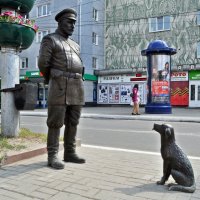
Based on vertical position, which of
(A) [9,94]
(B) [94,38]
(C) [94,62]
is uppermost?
(B) [94,38]

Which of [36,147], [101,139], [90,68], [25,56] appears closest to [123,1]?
[90,68]

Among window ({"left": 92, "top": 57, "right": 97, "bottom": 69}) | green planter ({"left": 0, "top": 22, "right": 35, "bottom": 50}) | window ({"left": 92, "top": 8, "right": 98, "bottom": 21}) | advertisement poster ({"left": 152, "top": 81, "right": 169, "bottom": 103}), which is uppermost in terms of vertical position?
window ({"left": 92, "top": 8, "right": 98, "bottom": 21})

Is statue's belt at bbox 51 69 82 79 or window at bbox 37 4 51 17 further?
window at bbox 37 4 51 17

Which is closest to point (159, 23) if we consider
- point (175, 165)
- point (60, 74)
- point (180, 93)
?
point (180, 93)

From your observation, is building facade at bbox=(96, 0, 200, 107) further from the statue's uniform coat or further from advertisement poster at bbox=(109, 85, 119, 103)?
the statue's uniform coat

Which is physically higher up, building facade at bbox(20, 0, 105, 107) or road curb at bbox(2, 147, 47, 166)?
building facade at bbox(20, 0, 105, 107)

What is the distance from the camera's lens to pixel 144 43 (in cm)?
3053

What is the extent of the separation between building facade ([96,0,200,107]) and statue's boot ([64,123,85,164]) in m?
22.5

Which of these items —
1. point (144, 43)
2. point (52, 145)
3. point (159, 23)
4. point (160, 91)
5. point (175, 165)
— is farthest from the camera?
point (144, 43)

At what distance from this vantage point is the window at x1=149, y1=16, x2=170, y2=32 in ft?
96.1

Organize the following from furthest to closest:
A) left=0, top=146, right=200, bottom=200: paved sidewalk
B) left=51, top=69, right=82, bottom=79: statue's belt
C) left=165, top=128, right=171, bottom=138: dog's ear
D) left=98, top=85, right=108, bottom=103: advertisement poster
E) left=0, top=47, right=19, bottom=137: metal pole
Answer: left=98, top=85, right=108, bottom=103: advertisement poster → left=0, top=47, right=19, bottom=137: metal pole → left=51, top=69, right=82, bottom=79: statue's belt → left=165, top=128, right=171, bottom=138: dog's ear → left=0, top=146, right=200, bottom=200: paved sidewalk

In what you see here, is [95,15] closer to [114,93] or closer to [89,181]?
[114,93]

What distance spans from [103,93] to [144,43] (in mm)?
6466

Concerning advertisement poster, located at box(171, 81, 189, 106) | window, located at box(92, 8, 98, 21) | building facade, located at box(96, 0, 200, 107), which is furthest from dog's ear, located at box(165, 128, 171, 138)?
window, located at box(92, 8, 98, 21)
